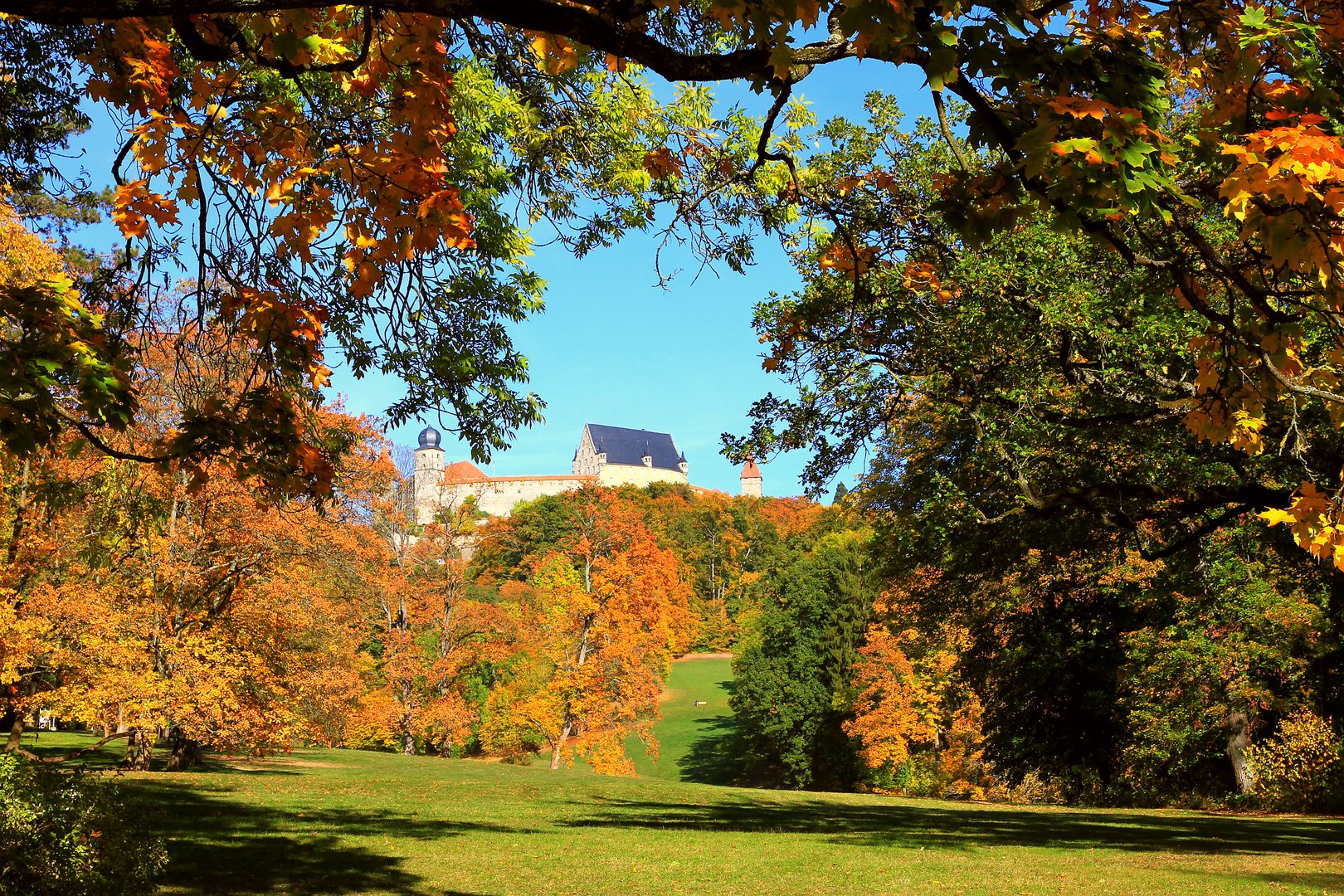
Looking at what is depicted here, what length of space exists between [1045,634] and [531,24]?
60.8 ft

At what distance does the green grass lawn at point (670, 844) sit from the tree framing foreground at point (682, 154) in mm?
3962

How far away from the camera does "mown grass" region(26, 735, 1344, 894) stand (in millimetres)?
8469

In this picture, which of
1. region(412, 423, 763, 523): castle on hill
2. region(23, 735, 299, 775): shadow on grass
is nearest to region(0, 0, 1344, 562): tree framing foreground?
region(23, 735, 299, 775): shadow on grass

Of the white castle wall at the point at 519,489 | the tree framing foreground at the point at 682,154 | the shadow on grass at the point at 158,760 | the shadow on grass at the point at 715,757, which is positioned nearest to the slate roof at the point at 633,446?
the white castle wall at the point at 519,489

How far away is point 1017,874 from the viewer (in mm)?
9336

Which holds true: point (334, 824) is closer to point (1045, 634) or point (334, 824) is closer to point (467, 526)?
point (1045, 634)

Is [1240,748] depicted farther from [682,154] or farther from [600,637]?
[682,154]

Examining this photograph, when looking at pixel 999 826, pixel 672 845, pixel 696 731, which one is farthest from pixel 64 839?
pixel 696 731

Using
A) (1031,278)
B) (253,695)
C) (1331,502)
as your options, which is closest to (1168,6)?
(1331,502)

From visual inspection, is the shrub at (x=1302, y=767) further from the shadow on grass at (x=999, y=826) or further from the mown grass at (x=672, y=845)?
the mown grass at (x=672, y=845)

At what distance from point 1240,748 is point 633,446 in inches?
4487

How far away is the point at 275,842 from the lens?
988 centimetres

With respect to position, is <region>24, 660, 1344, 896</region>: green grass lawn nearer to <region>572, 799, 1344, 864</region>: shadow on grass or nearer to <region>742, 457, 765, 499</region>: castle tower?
<region>572, 799, 1344, 864</region>: shadow on grass

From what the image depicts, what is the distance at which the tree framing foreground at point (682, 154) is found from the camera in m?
2.76
